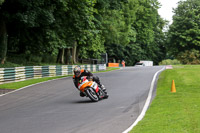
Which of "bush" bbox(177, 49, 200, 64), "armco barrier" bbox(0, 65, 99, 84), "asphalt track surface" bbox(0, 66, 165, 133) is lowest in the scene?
"asphalt track surface" bbox(0, 66, 165, 133)

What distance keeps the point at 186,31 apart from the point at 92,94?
61350 millimetres

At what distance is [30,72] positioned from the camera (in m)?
26.2

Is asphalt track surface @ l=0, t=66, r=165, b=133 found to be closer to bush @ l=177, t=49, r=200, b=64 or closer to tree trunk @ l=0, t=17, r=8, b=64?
tree trunk @ l=0, t=17, r=8, b=64

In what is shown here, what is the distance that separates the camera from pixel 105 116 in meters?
9.88

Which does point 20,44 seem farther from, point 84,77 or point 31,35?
point 84,77

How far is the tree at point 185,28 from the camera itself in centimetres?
7106

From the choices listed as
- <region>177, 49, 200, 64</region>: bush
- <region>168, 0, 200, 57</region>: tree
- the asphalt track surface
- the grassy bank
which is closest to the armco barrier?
the asphalt track surface

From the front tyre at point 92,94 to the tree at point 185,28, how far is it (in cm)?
6096

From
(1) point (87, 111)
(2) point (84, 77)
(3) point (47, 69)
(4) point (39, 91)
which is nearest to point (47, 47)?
(3) point (47, 69)

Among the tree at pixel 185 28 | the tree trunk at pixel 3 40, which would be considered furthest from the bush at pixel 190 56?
the tree trunk at pixel 3 40

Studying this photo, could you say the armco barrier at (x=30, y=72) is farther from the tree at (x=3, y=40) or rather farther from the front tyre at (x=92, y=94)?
the front tyre at (x=92, y=94)

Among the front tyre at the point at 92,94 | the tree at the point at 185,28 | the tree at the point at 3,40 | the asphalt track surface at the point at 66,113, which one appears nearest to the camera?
the asphalt track surface at the point at 66,113

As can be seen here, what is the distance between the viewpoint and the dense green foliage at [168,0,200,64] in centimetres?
7094

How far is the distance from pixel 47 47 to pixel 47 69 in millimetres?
4430
